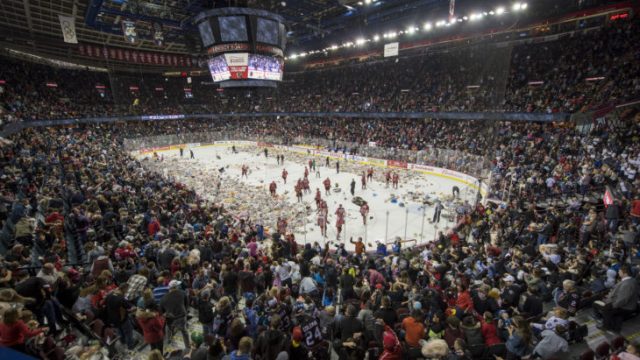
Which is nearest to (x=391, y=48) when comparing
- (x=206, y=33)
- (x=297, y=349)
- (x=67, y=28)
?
(x=206, y=33)

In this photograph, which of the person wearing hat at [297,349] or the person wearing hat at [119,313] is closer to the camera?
the person wearing hat at [297,349]

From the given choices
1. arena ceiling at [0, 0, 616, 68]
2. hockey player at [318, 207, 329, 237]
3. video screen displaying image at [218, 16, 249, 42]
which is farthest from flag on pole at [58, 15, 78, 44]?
hockey player at [318, 207, 329, 237]

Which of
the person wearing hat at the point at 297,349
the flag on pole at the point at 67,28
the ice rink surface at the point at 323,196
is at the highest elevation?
the flag on pole at the point at 67,28

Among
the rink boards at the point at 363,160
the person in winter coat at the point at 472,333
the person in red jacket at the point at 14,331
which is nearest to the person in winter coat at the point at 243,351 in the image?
the person in red jacket at the point at 14,331

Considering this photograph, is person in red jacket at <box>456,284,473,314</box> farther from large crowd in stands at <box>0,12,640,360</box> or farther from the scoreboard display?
the scoreboard display

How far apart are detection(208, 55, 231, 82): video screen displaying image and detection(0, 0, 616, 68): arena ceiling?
11.7 feet

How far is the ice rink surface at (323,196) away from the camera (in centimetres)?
1597

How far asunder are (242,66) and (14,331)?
20.8 metres

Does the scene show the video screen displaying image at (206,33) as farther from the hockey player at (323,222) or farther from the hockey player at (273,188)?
the hockey player at (323,222)

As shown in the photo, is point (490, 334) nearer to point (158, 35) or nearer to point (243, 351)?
point (243, 351)

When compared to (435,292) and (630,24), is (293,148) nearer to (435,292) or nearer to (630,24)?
(630,24)

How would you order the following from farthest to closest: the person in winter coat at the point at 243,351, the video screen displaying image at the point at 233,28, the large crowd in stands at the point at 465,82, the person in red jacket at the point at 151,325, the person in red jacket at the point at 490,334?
the large crowd in stands at the point at 465,82, the video screen displaying image at the point at 233,28, the person in red jacket at the point at 151,325, the person in red jacket at the point at 490,334, the person in winter coat at the point at 243,351

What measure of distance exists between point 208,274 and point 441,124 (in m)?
31.9

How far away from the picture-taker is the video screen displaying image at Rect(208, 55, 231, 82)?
2223 centimetres
